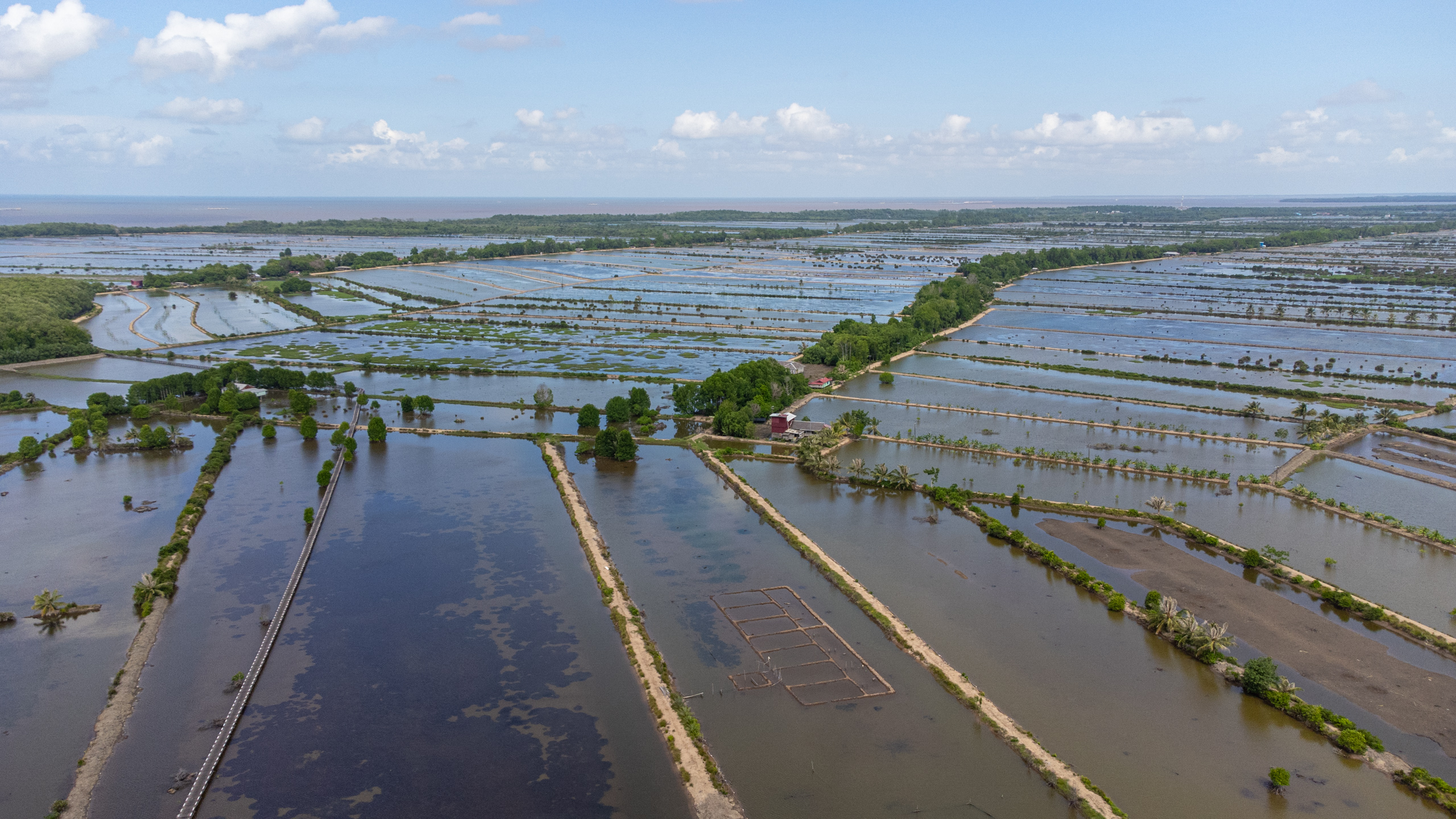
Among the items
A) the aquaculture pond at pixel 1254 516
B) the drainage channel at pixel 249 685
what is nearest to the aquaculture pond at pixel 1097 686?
the aquaculture pond at pixel 1254 516

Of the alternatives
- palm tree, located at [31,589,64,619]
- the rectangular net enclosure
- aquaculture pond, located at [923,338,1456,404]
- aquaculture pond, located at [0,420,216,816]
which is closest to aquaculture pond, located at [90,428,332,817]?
→ aquaculture pond, located at [0,420,216,816]

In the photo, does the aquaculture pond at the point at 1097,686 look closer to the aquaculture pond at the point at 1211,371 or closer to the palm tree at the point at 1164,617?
the palm tree at the point at 1164,617

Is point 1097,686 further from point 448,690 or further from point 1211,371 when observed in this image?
point 1211,371

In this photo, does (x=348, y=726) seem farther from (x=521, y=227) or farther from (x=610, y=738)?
(x=521, y=227)

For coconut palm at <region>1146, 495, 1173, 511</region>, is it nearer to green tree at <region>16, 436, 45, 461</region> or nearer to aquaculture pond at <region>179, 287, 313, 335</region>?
green tree at <region>16, 436, 45, 461</region>

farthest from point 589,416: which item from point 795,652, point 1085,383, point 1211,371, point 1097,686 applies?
point 1211,371

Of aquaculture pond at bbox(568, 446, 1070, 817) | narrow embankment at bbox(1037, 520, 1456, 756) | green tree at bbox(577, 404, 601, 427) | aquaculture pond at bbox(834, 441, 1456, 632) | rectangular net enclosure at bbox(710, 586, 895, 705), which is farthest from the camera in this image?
green tree at bbox(577, 404, 601, 427)

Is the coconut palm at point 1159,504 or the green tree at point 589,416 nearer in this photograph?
the coconut palm at point 1159,504
